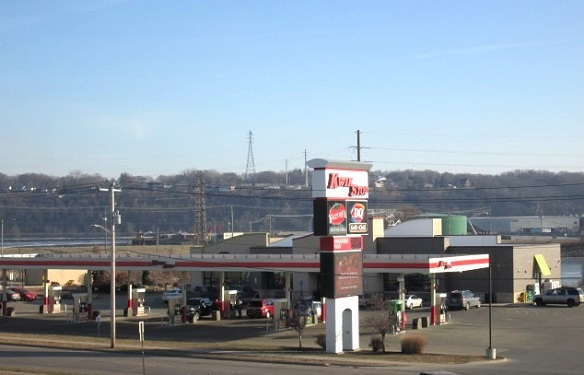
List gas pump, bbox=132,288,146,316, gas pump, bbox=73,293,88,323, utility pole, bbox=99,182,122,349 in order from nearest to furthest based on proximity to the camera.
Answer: utility pole, bbox=99,182,122,349, gas pump, bbox=73,293,88,323, gas pump, bbox=132,288,146,316

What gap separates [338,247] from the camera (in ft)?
147

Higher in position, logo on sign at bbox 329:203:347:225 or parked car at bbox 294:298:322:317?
logo on sign at bbox 329:203:347:225

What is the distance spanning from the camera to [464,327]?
5309cm

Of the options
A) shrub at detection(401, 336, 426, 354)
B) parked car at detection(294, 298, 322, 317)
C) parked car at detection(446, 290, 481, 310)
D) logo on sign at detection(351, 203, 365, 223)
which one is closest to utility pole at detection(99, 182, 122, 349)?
parked car at detection(294, 298, 322, 317)

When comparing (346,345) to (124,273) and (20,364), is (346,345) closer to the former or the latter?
(20,364)

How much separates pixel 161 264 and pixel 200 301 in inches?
192

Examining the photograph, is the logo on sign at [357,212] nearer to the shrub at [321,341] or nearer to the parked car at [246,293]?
the shrub at [321,341]

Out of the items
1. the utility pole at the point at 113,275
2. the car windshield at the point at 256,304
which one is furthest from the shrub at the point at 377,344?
the car windshield at the point at 256,304

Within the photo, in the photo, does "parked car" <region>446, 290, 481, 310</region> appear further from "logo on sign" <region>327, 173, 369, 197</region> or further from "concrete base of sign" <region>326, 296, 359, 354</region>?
"concrete base of sign" <region>326, 296, 359, 354</region>

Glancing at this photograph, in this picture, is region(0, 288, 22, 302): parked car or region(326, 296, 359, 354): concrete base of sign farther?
region(0, 288, 22, 302): parked car

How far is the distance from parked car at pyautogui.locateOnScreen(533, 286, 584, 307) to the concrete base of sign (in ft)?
84.3

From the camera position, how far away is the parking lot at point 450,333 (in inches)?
1665

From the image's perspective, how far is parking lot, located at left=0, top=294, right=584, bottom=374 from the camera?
139 ft

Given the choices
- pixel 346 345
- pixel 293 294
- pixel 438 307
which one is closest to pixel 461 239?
pixel 293 294
